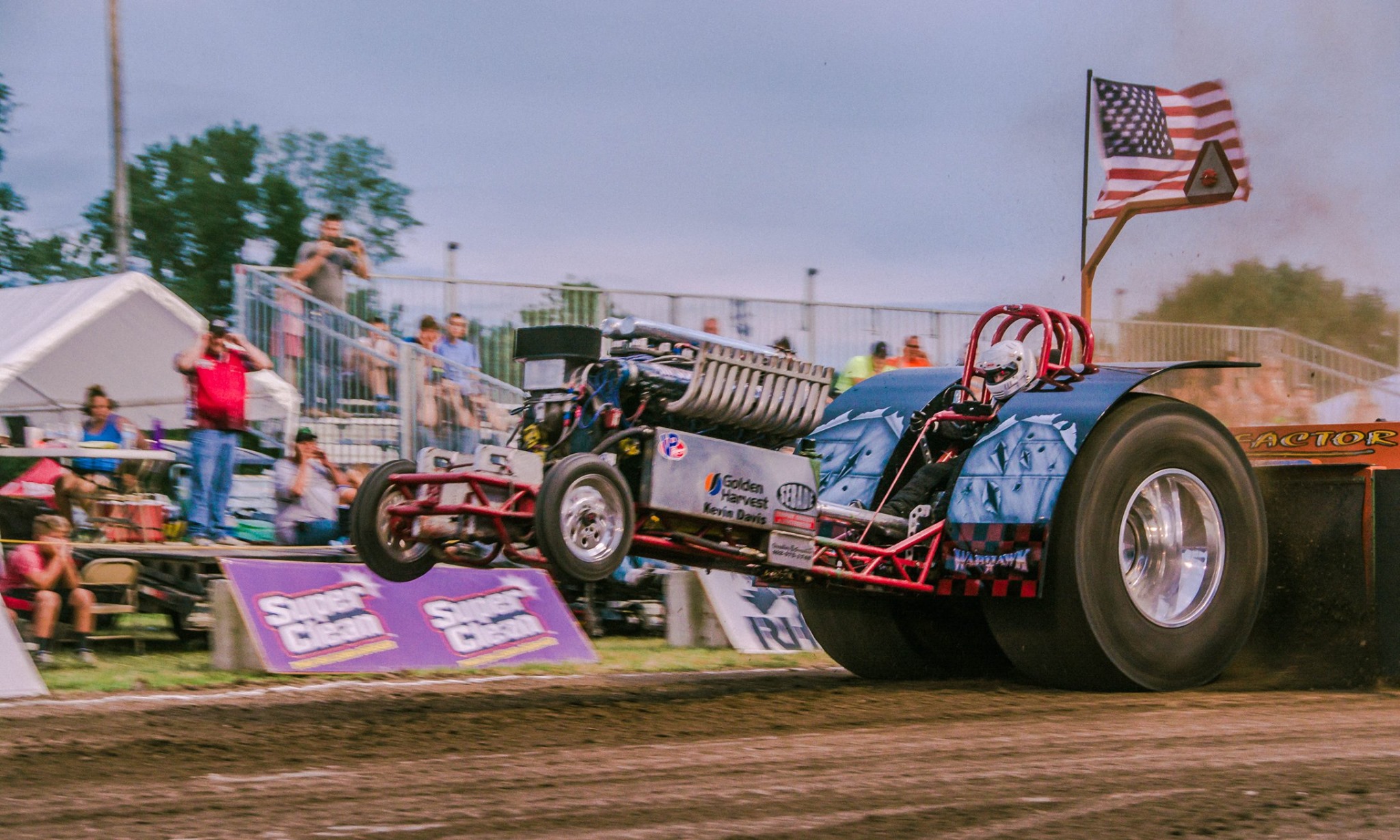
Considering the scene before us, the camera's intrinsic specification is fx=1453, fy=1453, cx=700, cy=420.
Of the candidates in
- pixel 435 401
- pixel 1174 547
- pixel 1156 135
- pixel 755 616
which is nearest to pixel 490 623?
pixel 755 616

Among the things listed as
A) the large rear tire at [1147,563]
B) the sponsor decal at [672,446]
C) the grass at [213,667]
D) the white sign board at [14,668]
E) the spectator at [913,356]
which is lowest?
the grass at [213,667]

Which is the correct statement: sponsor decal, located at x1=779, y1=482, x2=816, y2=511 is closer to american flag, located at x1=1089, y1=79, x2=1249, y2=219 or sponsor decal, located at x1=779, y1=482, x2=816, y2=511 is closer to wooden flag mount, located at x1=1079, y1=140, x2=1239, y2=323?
wooden flag mount, located at x1=1079, y1=140, x2=1239, y2=323

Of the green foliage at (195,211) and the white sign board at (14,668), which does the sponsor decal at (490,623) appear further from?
the green foliage at (195,211)

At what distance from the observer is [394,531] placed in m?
5.75

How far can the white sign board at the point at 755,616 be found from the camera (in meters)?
10.2

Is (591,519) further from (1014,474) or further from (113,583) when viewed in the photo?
(113,583)

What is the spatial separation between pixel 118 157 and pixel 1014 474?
15.3 metres

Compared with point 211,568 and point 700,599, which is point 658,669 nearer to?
point 700,599

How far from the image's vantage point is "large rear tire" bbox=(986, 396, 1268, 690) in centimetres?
642

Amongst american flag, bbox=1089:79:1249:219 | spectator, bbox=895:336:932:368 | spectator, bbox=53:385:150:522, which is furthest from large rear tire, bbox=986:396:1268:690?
spectator, bbox=53:385:150:522

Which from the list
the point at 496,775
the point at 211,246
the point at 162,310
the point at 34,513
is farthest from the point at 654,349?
the point at 211,246

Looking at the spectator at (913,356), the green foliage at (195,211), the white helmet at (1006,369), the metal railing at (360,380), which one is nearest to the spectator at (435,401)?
the metal railing at (360,380)

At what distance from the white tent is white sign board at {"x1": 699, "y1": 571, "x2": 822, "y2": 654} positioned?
3743 mm

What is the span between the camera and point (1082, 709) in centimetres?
612
